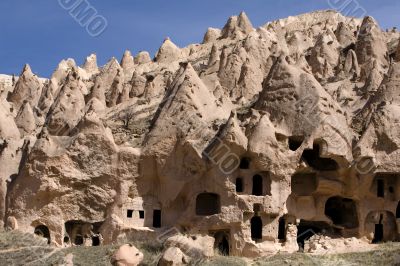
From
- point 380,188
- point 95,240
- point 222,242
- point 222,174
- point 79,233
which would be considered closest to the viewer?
point 222,174

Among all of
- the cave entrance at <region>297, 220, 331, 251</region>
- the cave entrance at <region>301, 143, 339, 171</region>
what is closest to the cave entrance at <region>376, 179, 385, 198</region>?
the cave entrance at <region>301, 143, 339, 171</region>

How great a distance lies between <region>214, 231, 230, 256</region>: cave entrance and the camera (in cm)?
3080

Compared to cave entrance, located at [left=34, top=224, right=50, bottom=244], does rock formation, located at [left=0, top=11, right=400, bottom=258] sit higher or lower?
higher

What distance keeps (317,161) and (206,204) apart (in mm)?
4715

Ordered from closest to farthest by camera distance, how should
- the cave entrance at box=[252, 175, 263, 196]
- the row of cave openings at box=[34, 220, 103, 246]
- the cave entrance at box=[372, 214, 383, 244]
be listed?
the cave entrance at box=[252, 175, 263, 196], the cave entrance at box=[372, 214, 383, 244], the row of cave openings at box=[34, 220, 103, 246]

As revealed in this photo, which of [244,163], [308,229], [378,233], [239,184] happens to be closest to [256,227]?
[239,184]

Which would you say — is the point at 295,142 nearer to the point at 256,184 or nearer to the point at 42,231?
the point at 256,184

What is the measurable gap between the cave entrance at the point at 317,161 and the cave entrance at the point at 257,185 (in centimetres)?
197

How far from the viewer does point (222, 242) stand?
1228 inches

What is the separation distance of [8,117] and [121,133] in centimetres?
794

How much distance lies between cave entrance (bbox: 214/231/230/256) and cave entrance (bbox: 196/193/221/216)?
1.10 metres

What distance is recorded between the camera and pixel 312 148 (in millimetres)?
31047

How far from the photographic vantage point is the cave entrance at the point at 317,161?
3164cm

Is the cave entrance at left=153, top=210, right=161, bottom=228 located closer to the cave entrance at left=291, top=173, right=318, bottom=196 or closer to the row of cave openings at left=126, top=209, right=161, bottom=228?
the row of cave openings at left=126, top=209, right=161, bottom=228
